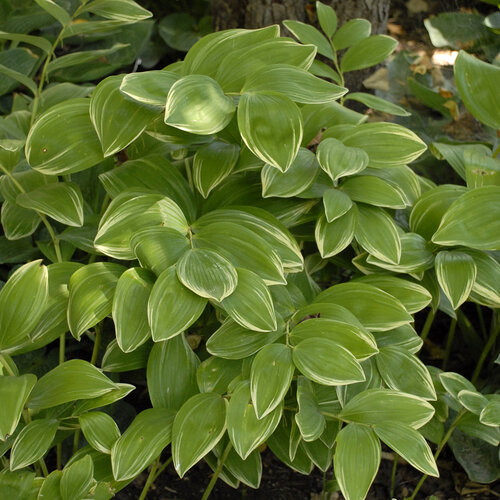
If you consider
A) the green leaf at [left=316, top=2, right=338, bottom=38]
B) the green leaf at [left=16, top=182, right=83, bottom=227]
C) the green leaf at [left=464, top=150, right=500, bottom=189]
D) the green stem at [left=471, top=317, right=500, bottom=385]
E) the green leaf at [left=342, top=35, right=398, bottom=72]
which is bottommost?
the green stem at [left=471, top=317, right=500, bottom=385]

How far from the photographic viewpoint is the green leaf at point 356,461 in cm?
101

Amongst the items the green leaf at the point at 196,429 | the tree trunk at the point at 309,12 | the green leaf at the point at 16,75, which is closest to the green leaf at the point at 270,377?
the green leaf at the point at 196,429

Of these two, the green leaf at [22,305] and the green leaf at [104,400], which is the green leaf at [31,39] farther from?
the green leaf at [104,400]

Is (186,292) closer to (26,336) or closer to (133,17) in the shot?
→ (26,336)

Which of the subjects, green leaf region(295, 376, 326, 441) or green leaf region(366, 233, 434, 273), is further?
green leaf region(366, 233, 434, 273)

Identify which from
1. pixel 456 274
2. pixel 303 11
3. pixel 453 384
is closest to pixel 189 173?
pixel 456 274

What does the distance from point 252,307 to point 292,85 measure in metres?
0.41

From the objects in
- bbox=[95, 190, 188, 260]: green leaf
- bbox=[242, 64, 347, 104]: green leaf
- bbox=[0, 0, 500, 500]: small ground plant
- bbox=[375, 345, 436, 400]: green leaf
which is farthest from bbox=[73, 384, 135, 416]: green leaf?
bbox=[242, 64, 347, 104]: green leaf

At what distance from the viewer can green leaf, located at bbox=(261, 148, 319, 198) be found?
47.3 inches

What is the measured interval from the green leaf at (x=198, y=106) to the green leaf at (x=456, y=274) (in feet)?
1.62

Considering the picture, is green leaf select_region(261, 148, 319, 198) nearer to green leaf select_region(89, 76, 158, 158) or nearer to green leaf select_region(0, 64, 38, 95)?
green leaf select_region(89, 76, 158, 158)

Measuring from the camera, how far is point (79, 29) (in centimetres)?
137

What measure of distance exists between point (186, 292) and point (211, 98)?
35 centimetres

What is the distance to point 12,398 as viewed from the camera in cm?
100
